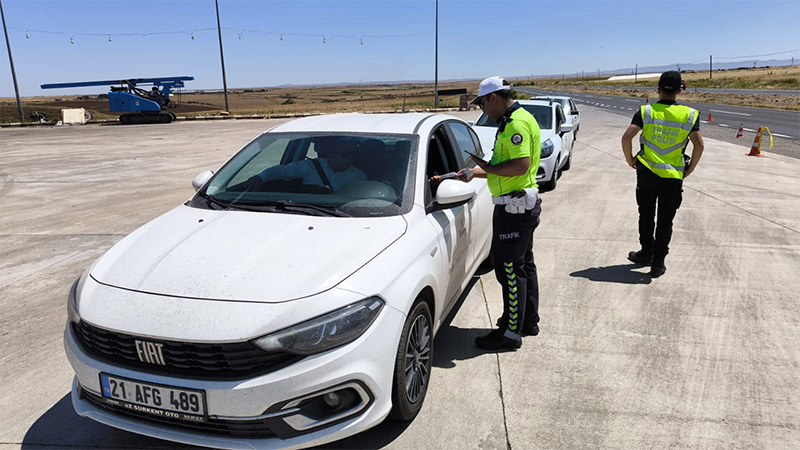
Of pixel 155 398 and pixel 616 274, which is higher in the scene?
pixel 155 398

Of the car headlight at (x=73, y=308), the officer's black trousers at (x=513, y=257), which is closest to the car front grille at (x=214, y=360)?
the car headlight at (x=73, y=308)

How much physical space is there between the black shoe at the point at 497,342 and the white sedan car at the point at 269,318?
0.62m

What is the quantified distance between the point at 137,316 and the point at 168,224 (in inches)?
40.1

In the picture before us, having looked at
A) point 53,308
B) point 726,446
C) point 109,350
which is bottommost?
point 726,446

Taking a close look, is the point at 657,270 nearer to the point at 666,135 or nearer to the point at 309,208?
the point at 666,135

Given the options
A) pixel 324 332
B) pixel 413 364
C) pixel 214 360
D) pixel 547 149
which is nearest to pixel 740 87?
pixel 547 149

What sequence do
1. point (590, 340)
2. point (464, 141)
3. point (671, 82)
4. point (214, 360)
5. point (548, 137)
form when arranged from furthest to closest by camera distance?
point (548, 137) → point (671, 82) → point (464, 141) → point (590, 340) → point (214, 360)

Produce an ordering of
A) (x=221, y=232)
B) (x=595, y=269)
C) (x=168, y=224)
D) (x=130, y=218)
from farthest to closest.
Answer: (x=130, y=218) → (x=595, y=269) → (x=168, y=224) → (x=221, y=232)

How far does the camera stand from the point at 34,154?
1606cm

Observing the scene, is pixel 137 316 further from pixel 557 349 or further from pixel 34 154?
pixel 34 154

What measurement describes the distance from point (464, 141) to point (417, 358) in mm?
2401

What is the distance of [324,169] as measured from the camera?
146 inches

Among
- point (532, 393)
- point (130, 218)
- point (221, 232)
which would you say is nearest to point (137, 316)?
point (221, 232)

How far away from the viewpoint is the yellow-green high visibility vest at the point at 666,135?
16.2ft
